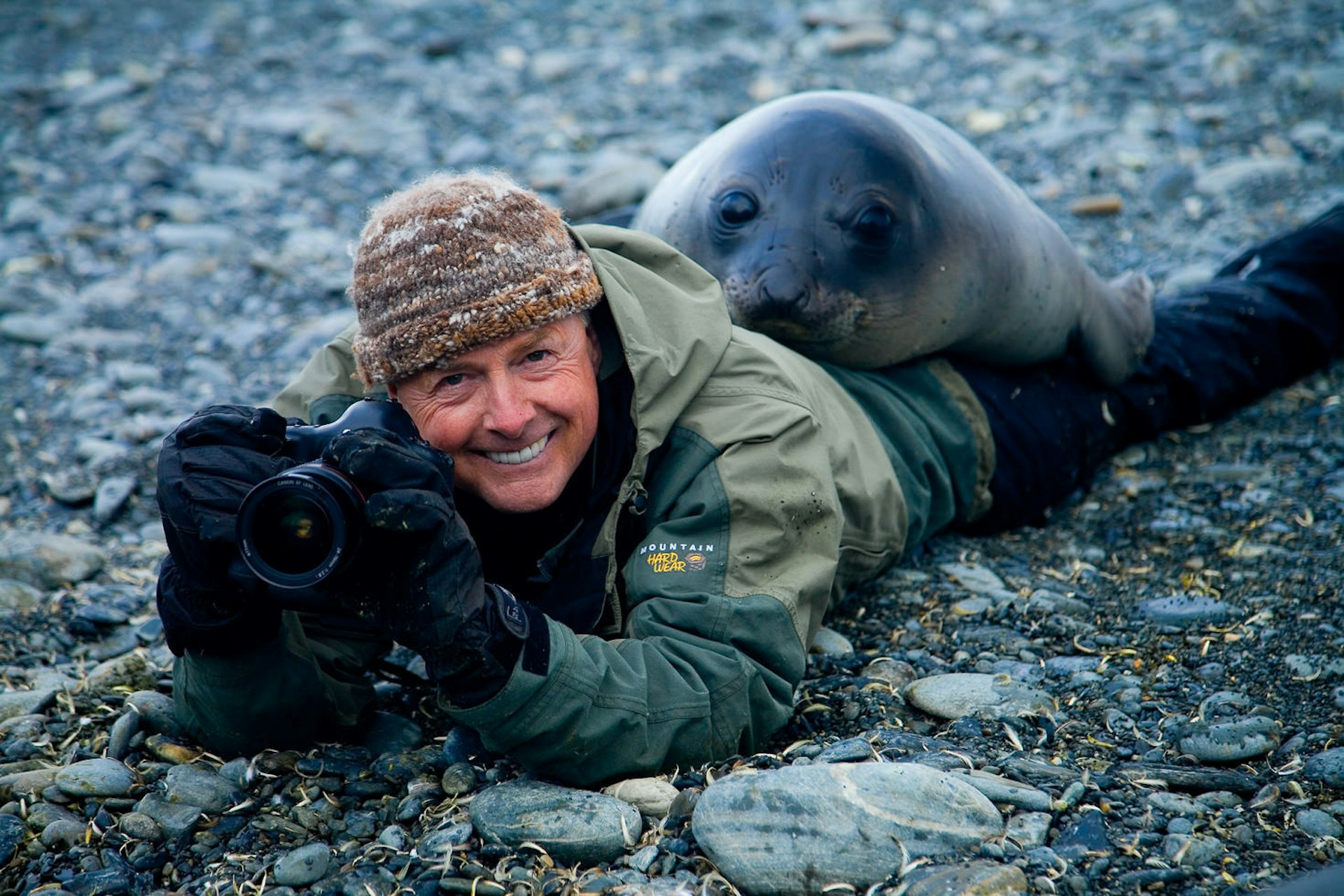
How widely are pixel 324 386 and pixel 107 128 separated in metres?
6.29

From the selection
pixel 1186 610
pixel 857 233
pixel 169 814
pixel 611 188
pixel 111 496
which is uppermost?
pixel 857 233

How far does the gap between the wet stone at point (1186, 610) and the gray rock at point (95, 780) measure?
273 centimetres

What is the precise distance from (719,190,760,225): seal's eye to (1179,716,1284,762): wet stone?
1975 millimetres

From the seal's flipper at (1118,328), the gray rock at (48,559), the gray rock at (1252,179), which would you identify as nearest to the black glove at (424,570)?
the gray rock at (48,559)

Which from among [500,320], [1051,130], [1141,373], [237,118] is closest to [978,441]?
[1141,373]

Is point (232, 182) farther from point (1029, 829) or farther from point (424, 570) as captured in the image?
point (1029, 829)

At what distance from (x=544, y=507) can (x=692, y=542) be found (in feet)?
1.29

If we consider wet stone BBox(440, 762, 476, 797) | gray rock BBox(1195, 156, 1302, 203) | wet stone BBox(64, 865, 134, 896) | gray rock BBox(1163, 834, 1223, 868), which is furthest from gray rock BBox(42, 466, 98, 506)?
gray rock BBox(1195, 156, 1302, 203)

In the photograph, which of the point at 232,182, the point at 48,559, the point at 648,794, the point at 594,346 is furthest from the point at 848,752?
the point at 232,182

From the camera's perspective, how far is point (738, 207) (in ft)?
13.0

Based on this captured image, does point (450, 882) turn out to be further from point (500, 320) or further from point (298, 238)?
point (298, 238)

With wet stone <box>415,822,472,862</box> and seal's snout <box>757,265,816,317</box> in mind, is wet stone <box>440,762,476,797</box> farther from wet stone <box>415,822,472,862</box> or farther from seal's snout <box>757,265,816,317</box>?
seal's snout <box>757,265,816,317</box>

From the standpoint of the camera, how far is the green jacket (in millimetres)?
2719

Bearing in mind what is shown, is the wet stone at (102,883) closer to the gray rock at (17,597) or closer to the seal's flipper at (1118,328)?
the gray rock at (17,597)
